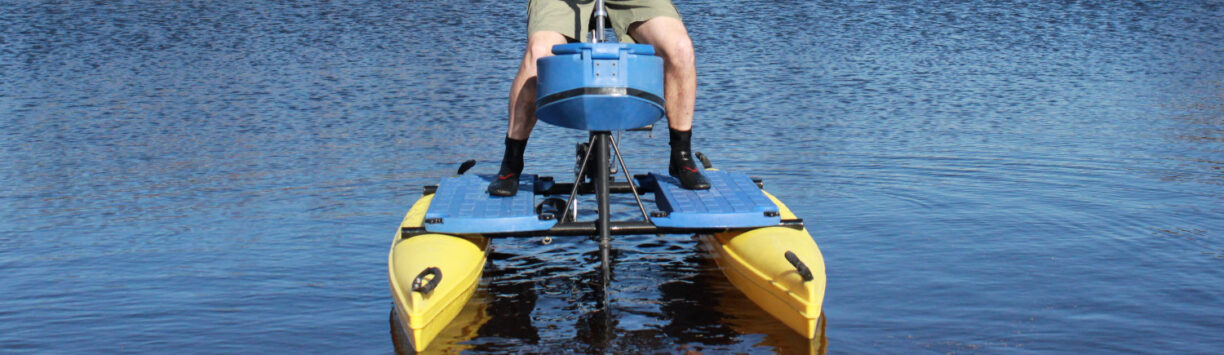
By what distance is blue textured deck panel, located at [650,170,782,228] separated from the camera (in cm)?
464

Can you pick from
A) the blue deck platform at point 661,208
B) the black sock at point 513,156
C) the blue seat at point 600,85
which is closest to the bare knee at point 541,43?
the black sock at point 513,156

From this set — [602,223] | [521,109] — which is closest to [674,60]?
[521,109]

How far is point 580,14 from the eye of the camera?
5.10 m

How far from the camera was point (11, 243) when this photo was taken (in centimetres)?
639

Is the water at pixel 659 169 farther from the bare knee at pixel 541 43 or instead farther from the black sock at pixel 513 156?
the bare knee at pixel 541 43

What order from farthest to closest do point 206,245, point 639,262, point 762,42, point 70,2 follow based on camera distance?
1. point 70,2
2. point 762,42
3. point 206,245
4. point 639,262

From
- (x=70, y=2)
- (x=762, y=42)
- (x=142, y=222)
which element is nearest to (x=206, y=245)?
(x=142, y=222)

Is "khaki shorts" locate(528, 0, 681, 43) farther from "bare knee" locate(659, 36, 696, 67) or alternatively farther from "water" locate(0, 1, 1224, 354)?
"water" locate(0, 1, 1224, 354)

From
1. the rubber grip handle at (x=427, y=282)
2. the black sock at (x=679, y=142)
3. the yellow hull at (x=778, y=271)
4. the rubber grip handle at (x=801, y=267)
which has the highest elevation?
the black sock at (x=679, y=142)

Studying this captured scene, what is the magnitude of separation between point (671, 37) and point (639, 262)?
1.36 meters

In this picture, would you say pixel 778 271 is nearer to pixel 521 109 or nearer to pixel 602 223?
pixel 602 223

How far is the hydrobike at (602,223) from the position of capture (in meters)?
4.22

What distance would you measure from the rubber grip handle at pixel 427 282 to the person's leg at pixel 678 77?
4.25 ft

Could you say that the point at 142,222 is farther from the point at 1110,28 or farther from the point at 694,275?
the point at 1110,28
